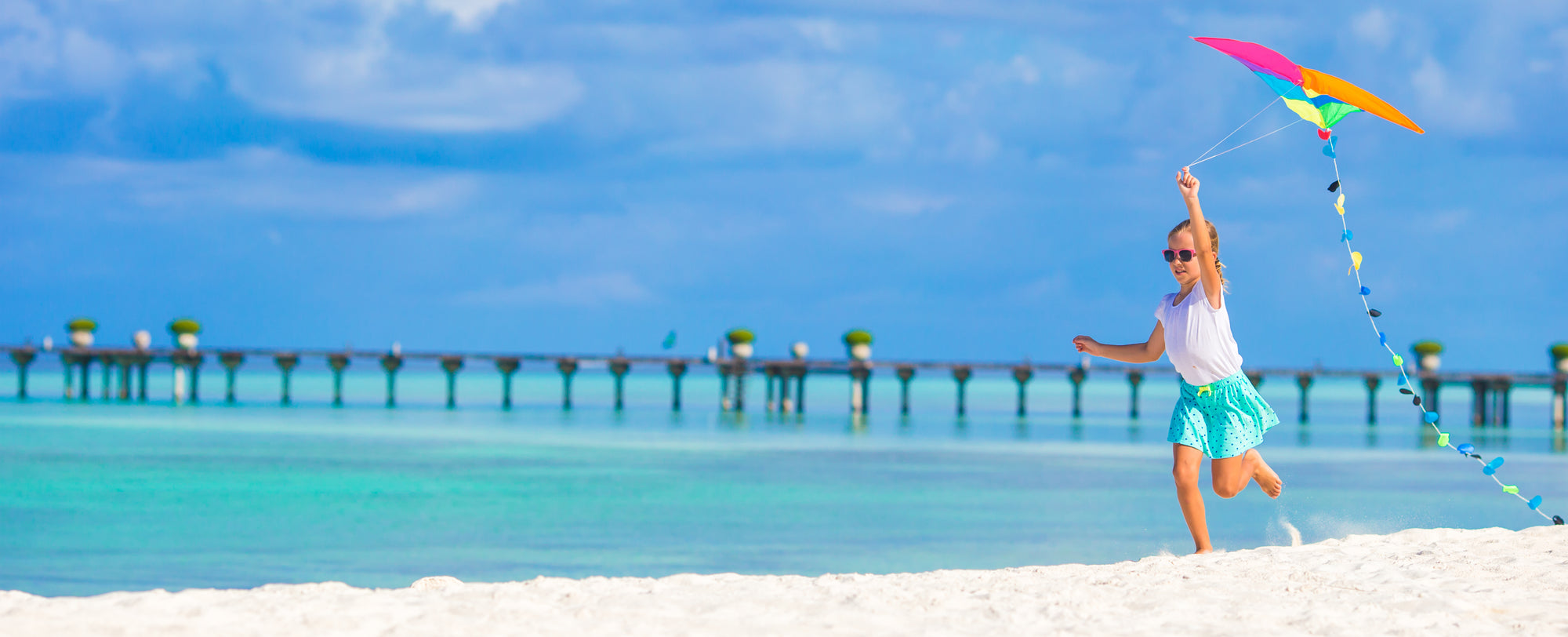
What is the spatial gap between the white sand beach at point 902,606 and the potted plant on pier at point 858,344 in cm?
3725

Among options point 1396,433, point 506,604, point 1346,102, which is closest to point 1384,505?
point 1346,102

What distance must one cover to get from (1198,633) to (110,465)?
2039 cm

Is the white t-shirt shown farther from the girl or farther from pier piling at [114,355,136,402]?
pier piling at [114,355,136,402]

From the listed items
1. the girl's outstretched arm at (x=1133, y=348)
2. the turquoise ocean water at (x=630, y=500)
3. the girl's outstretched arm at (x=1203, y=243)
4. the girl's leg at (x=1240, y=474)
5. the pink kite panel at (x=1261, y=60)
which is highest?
the pink kite panel at (x=1261, y=60)

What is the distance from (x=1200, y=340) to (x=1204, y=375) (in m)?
0.19

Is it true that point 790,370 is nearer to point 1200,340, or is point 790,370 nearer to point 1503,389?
point 1503,389

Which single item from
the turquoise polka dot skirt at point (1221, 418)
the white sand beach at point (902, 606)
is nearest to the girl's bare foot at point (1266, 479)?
the turquoise polka dot skirt at point (1221, 418)

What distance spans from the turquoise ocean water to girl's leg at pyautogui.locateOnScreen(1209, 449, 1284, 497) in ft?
15.0

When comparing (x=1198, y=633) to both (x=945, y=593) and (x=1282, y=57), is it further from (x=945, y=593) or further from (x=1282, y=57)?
(x=1282, y=57)

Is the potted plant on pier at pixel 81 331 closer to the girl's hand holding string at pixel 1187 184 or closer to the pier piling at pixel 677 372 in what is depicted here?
the pier piling at pixel 677 372

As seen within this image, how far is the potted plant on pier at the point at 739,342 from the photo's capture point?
4591 centimetres

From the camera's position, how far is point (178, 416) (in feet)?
129

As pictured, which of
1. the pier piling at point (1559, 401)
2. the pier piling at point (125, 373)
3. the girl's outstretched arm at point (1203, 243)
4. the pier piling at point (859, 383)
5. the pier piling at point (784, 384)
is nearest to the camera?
the girl's outstretched arm at point (1203, 243)

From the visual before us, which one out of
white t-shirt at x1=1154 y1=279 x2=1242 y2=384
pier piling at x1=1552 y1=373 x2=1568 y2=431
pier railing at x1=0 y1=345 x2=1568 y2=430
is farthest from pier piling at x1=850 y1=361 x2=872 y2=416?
white t-shirt at x1=1154 y1=279 x2=1242 y2=384
